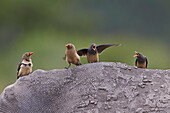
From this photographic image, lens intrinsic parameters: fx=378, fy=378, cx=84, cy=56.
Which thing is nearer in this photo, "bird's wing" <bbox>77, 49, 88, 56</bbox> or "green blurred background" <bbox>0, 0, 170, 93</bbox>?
"bird's wing" <bbox>77, 49, 88, 56</bbox>

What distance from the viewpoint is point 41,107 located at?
138 inches

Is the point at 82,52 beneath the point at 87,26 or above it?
beneath

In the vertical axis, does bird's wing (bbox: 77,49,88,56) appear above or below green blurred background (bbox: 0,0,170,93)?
below

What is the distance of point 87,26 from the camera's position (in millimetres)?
16891

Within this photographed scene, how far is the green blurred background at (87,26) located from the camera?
13344 millimetres

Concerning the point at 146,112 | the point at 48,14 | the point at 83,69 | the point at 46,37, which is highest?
the point at 48,14

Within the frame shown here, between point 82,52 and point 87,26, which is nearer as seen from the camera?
point 82,52

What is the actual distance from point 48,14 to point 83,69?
1230 centimetres

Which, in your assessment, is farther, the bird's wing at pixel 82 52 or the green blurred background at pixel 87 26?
the green blurred background at pixel 87 26

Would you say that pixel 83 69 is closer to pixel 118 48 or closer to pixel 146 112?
pixel 146 112

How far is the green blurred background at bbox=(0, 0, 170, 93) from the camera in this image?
13344mm

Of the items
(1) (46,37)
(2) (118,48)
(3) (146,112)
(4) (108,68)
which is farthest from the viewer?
(1) (46,37)

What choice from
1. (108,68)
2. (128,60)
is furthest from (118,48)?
(108,68)

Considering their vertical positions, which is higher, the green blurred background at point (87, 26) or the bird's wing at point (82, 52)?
the green blurred background at point (87, 26)
